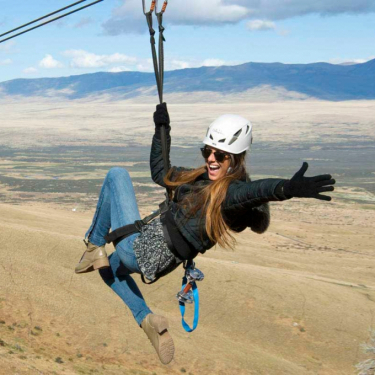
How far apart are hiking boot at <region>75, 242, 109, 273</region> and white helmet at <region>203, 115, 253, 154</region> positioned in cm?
148

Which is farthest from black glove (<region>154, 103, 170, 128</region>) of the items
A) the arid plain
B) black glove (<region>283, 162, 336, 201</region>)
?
the arid plain

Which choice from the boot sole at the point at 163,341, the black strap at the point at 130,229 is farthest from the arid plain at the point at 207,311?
the black strap at the point at 130,229

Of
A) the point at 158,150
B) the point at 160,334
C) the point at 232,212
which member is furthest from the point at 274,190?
the point at 160,334

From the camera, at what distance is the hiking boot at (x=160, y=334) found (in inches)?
237

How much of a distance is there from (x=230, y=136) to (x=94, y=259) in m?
1.77

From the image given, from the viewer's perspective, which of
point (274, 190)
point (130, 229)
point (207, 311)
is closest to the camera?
point (274, 190)

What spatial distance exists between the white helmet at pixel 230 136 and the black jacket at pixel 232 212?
12.1 inches

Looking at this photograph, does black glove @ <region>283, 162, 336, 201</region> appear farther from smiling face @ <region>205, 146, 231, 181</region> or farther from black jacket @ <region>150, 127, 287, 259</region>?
smiling face @ <region>205, 146, 231, 181</region>

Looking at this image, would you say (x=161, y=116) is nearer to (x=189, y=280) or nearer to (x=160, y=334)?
(x=189, y=280)

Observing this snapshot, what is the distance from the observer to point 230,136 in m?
5.42

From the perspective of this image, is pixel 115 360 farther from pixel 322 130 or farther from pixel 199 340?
pixel 322 130

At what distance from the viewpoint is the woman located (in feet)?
16.8

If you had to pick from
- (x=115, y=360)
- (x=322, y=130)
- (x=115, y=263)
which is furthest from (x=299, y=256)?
(x=322, y=130)

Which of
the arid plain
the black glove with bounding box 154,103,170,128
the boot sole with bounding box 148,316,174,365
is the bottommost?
the arid plain
